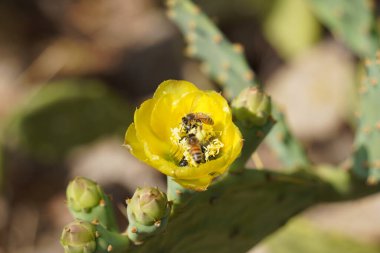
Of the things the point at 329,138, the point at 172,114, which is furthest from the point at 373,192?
the point at 329,138

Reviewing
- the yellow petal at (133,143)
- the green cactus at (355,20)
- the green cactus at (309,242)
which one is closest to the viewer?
the yellow petal at (133,143)

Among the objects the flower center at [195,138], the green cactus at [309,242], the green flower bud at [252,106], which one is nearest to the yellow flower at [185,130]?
the flower center at [195,138]

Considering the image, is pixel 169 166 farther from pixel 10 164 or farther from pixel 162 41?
pixel 162 41

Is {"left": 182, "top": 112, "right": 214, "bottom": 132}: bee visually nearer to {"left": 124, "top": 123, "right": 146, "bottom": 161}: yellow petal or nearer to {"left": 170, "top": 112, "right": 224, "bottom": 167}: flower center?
{"left": 170, "top": 112, "right": 224, "bottom": 167}: flower center

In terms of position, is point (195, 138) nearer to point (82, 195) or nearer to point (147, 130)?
point (147, 130)

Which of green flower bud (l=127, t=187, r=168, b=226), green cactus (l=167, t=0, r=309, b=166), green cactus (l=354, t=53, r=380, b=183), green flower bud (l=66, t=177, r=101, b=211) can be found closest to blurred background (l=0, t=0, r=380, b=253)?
green cactus (l=167, t=0, r=309, b=166)

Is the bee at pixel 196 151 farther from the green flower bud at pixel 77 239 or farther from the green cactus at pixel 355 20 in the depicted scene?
the green cactus at pixel 355 20
